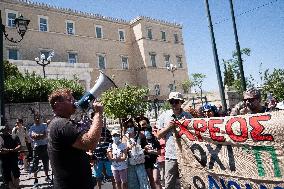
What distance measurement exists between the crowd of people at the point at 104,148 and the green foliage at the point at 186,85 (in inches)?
1378

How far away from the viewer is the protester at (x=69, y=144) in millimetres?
3155

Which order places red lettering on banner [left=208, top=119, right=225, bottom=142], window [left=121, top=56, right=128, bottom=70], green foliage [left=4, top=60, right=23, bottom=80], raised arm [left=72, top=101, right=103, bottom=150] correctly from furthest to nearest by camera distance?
window [left=121, top=56, right=128, bottom=70]
green foliage [left=4, top=60, right=23, bottom=80]
red lettering on banner [left=208, top=119, right=225, bottom=142]
raised arm [left=72, top=101, right=103, bottom=150]

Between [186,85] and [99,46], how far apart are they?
13.3m

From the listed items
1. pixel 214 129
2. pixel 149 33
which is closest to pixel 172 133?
pixel 214 129

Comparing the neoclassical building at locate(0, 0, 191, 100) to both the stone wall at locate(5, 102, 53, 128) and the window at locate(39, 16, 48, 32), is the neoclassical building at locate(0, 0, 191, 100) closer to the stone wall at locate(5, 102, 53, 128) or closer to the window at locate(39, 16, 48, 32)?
the window at locate(39, 16, 48, 32)

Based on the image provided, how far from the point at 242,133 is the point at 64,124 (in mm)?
2280

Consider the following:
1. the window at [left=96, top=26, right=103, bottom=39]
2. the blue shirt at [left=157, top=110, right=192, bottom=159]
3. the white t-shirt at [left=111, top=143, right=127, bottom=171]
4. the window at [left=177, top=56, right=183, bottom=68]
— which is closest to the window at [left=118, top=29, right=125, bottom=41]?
the window at [left=96, top=26, right=103, bottom=39]

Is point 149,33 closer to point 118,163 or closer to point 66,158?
point 118,163

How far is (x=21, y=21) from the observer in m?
10.2

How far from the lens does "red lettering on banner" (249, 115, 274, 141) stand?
387 centimetres

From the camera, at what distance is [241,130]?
4.18 metres

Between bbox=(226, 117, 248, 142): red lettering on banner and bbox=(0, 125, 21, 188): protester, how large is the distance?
610cm

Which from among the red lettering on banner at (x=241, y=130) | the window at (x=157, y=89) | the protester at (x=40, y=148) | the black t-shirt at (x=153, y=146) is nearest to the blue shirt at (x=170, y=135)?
the red lettering on banner at (x=241, y=130)

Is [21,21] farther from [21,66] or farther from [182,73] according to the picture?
[182,73]
